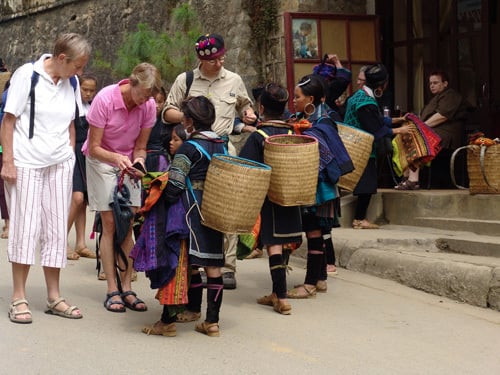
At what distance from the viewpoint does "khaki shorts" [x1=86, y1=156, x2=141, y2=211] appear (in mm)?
6398

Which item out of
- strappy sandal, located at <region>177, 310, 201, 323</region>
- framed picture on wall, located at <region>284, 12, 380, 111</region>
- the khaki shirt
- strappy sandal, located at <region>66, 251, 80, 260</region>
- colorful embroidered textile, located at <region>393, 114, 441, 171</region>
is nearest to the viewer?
strappy sandal, located at <region>177, 310, 201, 323</region>

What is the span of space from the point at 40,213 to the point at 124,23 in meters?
10.7

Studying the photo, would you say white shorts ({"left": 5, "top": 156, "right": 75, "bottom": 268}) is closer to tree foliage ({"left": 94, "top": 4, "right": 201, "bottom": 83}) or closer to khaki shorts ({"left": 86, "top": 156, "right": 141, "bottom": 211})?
khaki shorts ({"left": 86, "top": 156, "right": 141, "bottom": 211})

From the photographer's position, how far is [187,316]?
239 inches

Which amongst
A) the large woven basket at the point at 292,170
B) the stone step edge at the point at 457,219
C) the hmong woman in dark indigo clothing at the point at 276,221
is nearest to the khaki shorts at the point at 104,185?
the hmong woman in dark indigo clothing at the point at 276,221

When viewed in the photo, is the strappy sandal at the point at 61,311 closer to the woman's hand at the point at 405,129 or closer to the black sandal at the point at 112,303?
the black sandal at the point at 112,303

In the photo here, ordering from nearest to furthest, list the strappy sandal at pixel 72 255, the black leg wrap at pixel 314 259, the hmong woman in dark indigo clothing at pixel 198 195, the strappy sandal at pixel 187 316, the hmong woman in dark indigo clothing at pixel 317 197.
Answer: the hmong woman in dark indigo clothing at pixel 198 195 < the strappy sandal at pixel 187 316 < the hmong woman in dark indigo clothing at pixel 317 197 < the black leg wrap at pixel 314 259 < the strappy sandal at pixel 72 255

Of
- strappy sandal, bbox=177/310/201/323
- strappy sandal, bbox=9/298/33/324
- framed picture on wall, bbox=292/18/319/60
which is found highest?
framed picture on wall, bbox=292/18/319/60

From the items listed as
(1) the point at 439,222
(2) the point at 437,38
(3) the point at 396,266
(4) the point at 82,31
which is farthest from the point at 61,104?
(4) the point at 82,31

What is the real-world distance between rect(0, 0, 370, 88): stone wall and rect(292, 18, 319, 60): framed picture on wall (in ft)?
0.73

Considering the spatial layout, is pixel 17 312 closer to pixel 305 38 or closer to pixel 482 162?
pixel 482 162

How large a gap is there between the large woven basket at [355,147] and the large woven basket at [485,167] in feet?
5.75

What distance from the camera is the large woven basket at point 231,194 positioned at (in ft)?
17.9

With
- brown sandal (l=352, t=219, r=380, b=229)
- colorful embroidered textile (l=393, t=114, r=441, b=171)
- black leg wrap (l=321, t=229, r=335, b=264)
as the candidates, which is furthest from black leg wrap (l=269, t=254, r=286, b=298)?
colorful embroidered textile (l=393, t=114, r=441, b=171)
